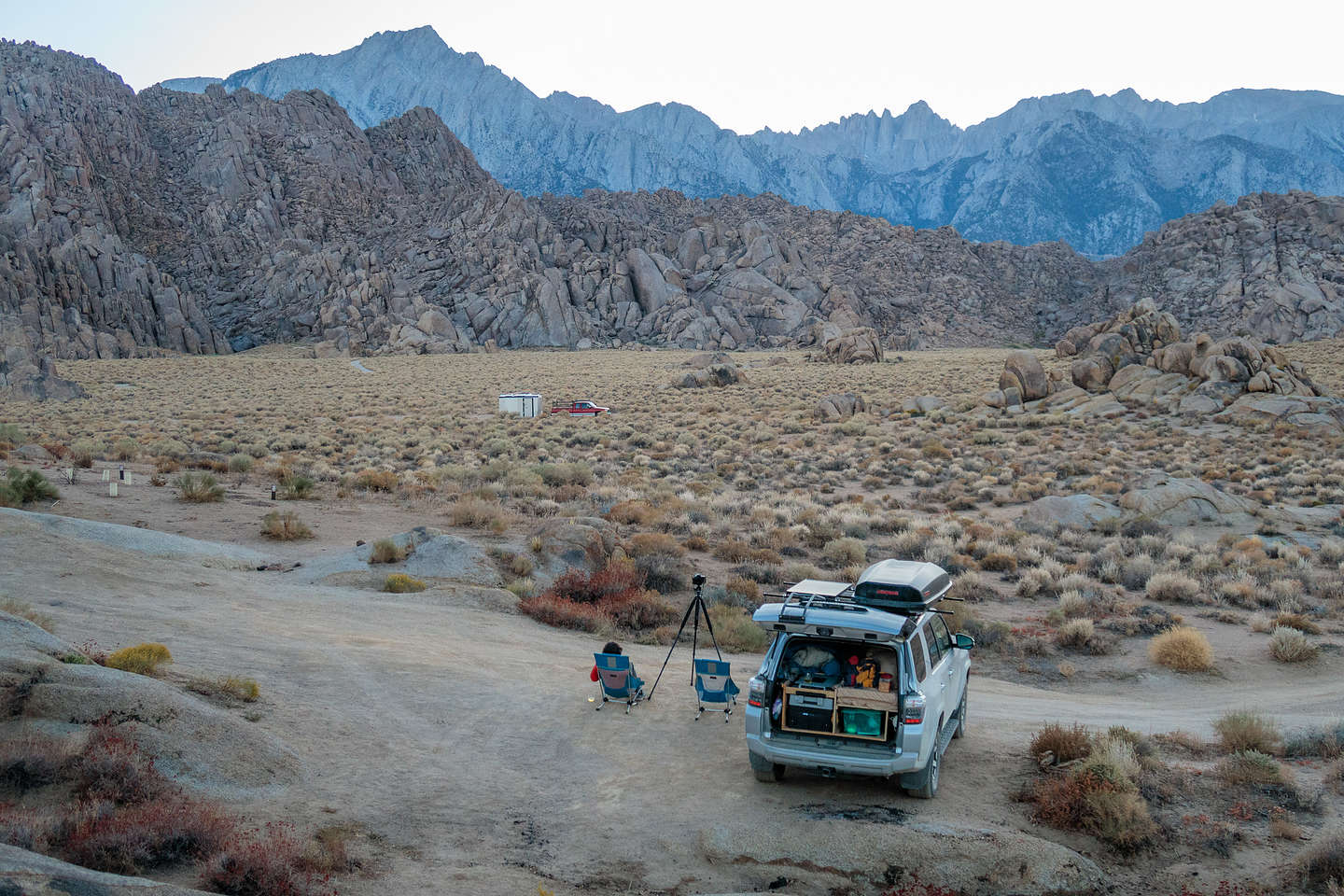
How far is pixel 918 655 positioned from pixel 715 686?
9.22 feet

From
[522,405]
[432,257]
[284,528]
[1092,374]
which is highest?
[432,257]

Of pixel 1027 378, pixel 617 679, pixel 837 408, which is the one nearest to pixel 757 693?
pixel 617 679

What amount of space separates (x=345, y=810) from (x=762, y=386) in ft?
183

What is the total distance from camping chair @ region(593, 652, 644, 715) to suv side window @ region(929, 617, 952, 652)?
337 cm

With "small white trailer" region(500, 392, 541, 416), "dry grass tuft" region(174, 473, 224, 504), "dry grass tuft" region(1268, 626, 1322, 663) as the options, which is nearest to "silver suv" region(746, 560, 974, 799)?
"dry grass tuft" region(1268, 626, 1322, 663)

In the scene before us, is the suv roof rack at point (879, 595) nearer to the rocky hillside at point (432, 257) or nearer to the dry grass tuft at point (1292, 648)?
the dry grass tuft at point (1292, 648)

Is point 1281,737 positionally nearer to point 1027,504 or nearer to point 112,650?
point 112,650

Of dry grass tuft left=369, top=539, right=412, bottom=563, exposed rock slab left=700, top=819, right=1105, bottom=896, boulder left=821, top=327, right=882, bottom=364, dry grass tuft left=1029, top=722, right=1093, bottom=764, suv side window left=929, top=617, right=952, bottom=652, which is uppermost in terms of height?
boulder left=821, top=327, right=882, bottom=364

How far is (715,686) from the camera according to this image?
10234 mm

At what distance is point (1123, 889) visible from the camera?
22.4 ft

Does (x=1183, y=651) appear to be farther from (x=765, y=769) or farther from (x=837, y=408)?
(x=837, y=408)

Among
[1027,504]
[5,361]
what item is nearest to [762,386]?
[1027,504]

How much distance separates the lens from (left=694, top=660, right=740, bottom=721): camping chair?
1010cm

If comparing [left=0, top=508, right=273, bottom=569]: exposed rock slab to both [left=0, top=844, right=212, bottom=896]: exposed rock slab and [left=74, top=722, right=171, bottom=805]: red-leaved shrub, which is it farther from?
[left=0, top=844, right=212, bottom=896]: exposed rock slab
